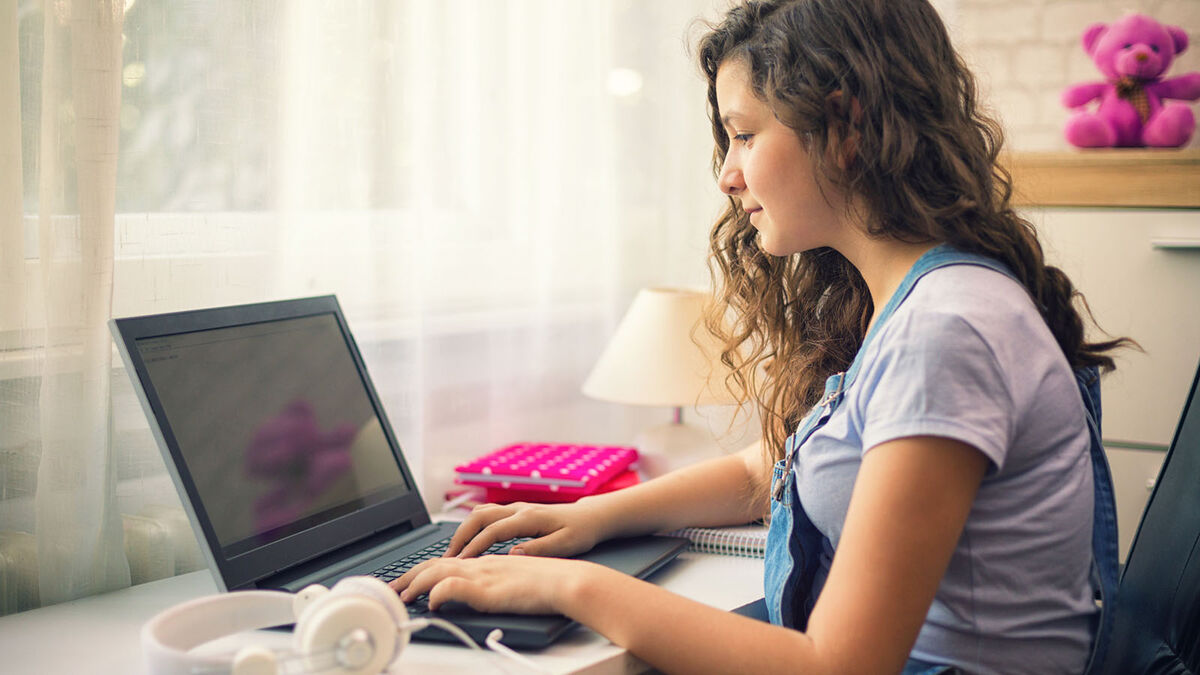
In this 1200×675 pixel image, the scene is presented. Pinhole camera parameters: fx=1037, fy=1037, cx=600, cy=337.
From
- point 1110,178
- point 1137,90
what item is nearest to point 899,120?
point 1110,178

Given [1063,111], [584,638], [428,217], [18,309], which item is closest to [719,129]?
[428,217]

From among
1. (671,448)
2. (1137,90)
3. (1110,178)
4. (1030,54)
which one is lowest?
(671,448)

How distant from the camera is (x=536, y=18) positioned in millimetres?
1761

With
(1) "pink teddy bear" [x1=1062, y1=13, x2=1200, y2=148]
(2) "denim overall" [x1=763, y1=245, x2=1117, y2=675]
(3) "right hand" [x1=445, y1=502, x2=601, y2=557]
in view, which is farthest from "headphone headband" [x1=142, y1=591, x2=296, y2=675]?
(1) "pink teddy bear" [x1=1062, y1=13, x2=1200, y2=148]

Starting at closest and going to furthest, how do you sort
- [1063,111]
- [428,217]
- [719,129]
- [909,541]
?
[909,541]
[719,129]
[428,217]
[1063,111]

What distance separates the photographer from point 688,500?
1.24 metres

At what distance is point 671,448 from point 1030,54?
49.3 inches

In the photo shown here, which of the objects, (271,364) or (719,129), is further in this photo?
(719,129)

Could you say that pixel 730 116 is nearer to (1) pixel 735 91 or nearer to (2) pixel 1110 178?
(1) pixel 735 91

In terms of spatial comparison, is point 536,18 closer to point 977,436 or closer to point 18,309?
point 18,309

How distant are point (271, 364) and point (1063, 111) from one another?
5.83 feet

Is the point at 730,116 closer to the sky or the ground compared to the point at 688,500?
closer to the sky

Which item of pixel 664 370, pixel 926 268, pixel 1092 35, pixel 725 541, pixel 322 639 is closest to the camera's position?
pixel 322 639

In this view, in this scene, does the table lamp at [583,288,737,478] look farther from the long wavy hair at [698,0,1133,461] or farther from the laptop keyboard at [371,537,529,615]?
the long wavy hair at [698,0,1133,461]
